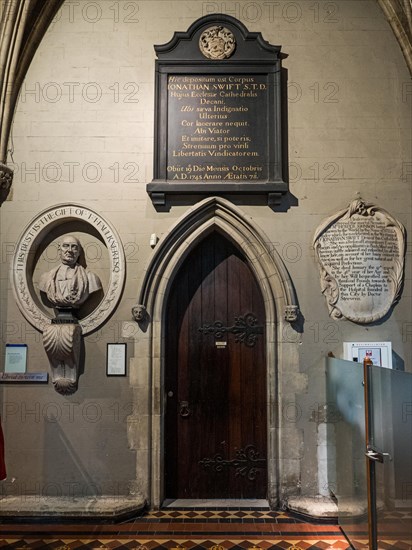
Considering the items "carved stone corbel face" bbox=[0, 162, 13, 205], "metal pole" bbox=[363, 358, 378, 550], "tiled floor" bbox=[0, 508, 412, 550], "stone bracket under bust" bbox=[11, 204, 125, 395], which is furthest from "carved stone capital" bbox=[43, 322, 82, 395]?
"metal pole" bbox=[363, 358, 378, 550]

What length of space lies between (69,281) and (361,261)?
103 inches

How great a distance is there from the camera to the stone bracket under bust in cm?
481

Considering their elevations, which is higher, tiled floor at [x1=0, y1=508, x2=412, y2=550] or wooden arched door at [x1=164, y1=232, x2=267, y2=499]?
wooden arched door at [x1=164, y1=232, x2=267, y2=499]

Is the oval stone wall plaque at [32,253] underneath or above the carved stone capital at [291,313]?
above

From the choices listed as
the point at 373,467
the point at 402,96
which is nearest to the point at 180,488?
the point at 373,467

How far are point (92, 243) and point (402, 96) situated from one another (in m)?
3.19

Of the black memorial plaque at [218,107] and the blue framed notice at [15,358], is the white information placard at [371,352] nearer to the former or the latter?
the black memorial plaque at [218,107]

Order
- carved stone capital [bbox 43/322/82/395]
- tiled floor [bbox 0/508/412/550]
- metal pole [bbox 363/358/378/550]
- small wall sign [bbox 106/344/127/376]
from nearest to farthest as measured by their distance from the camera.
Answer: metal pole [bbox 363/358/378/550] → tiled floor [bbox 0/508/412/550] → carved stone capital [bbox 43/322/82/395] → small wall sign [bbox 106/344/127/376]

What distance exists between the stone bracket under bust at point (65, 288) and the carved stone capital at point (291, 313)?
1.49 metres

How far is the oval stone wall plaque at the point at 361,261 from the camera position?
4895mm

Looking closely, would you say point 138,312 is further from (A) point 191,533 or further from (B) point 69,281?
(A) point 191,533

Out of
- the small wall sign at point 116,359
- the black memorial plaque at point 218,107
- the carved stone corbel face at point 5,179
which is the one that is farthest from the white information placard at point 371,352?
the carved stone corbel face at point 5,179

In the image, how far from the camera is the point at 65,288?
484 cm

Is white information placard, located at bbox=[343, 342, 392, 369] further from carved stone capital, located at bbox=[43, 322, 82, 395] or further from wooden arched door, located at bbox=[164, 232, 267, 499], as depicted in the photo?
carved stone capital, located at bbox=[43, 322, 82, 395]
